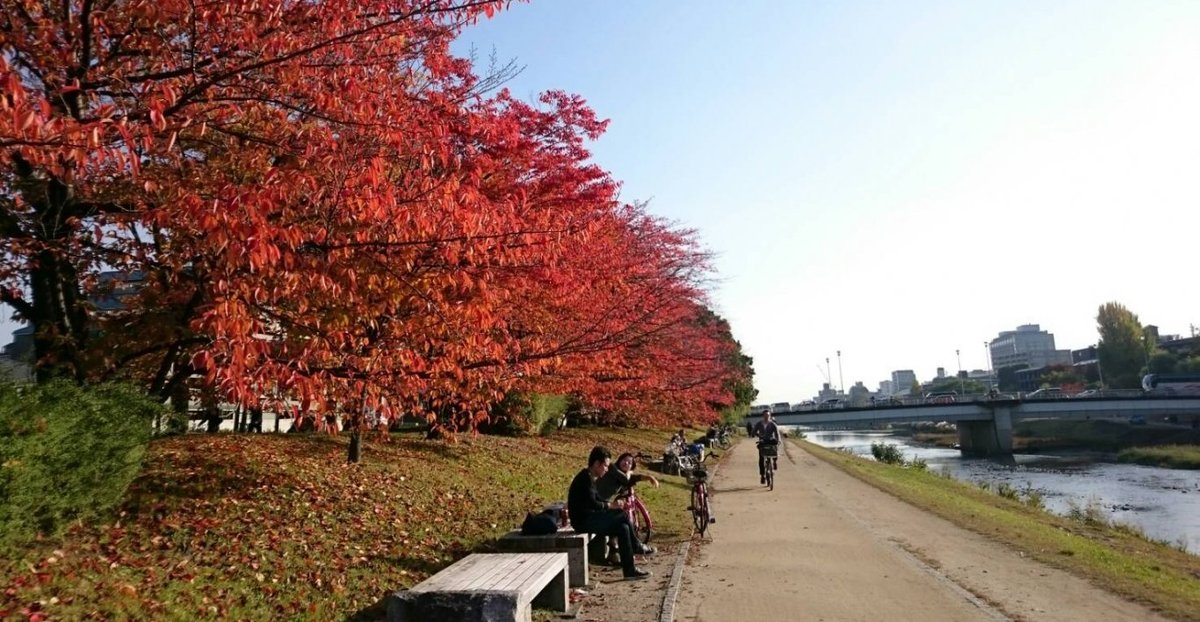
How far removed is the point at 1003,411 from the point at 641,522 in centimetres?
6743

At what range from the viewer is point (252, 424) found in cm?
1870

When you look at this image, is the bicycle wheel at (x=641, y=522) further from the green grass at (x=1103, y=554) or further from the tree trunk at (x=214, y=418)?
the tree trunk at (x=214, y=418)

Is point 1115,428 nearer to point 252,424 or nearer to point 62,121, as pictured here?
point 252,424

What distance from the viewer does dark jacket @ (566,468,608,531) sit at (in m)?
7.98

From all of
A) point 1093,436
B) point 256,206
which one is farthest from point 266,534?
point 1093,436

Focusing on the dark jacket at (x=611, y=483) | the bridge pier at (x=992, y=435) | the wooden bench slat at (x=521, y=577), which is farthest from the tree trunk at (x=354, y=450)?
the bridge pier at (x=992, y=435)

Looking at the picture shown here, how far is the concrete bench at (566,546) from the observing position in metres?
7.26

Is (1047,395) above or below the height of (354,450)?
above

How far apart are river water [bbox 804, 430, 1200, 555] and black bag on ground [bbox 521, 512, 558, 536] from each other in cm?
1595

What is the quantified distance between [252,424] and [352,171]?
15.0 meters

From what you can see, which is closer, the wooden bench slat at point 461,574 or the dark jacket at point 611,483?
the wooden bench slat at point 461,574

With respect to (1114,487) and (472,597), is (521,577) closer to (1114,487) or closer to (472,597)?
(472,597)

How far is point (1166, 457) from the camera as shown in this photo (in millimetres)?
47562

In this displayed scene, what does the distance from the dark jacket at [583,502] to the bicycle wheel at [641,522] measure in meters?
1.34
